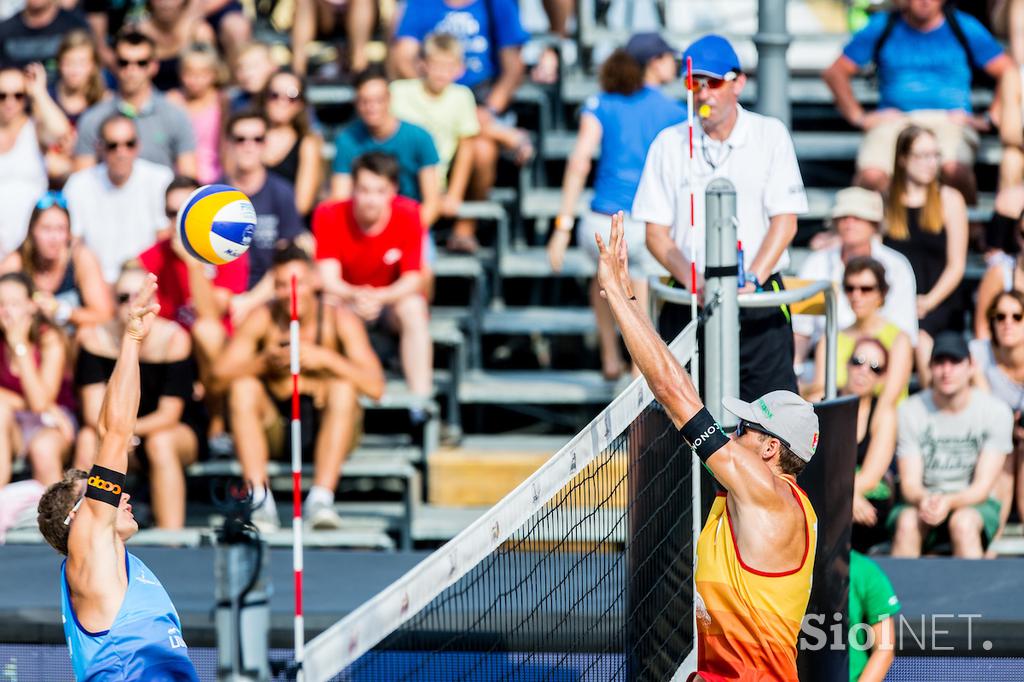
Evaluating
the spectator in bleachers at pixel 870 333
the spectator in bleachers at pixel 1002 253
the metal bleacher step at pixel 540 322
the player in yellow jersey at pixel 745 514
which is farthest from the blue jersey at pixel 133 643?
the spectator in bleachers at pixel 1002 253

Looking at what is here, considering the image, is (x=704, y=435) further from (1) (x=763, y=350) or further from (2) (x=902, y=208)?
(2) (x=902, y=208)

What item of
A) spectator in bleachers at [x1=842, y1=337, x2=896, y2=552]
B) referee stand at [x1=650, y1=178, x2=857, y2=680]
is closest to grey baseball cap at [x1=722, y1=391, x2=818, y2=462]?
referee stand at [x1=650, y1=178, x2=857, y2=680]

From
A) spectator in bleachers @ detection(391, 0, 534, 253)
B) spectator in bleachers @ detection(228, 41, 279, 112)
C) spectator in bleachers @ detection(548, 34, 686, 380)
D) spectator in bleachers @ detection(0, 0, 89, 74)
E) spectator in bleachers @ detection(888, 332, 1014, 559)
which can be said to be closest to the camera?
spectator in bleachers @ detection(888, 332, 1014, 559)

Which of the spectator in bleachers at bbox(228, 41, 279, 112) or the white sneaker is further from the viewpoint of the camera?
the spectator in bleachers at bbox(228, 41, 279, 112)

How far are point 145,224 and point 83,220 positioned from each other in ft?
1.20

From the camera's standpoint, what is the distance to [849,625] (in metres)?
6.03

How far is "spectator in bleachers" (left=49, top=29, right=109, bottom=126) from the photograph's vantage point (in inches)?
412

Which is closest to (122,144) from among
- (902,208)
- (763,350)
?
(902,208)

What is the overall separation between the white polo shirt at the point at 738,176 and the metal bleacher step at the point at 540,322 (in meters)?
2.98

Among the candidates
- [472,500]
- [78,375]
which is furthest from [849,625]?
[78,375]

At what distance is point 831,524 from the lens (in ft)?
18.7

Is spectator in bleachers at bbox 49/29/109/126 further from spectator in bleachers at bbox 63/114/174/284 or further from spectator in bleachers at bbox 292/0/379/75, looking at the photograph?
spectator in bleachers at bbox 292/0/379/75

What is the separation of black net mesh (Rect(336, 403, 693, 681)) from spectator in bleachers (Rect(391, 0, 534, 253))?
426cm

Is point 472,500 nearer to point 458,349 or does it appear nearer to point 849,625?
point 458,349
